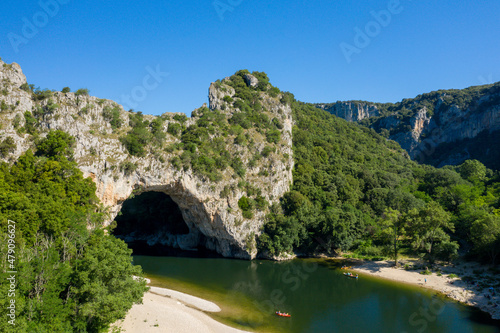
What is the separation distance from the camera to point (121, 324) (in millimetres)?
23141

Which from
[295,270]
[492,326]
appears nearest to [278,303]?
[295,270]

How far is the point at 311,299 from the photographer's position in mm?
32375

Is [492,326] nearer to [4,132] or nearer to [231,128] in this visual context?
[231,128]

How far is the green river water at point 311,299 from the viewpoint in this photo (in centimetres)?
2609

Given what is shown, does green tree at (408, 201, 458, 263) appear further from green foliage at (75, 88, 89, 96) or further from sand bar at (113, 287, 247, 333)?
green foliage at (75, 88, 89, 96)

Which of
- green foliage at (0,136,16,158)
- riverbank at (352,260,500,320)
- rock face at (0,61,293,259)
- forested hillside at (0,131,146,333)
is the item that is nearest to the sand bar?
forested hillside at (0,131,146,333)

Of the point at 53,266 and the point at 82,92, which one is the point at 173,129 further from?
the point at 53,266

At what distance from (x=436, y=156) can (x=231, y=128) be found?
105736mm

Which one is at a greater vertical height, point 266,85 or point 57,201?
point 266,85

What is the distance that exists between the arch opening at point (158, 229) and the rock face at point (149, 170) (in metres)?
0.50

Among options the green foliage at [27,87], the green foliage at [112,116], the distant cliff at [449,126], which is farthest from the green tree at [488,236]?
Result: the green foliage at [27,87]

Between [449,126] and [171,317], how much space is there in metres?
136

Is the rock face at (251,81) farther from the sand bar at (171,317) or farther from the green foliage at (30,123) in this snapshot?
the sand bar at (171,317)

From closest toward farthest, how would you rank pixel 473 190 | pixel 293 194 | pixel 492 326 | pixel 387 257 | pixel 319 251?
pixel 492 326, pixel 387 257, pixel 319 251, pixel 293 194, pixel 473 190
